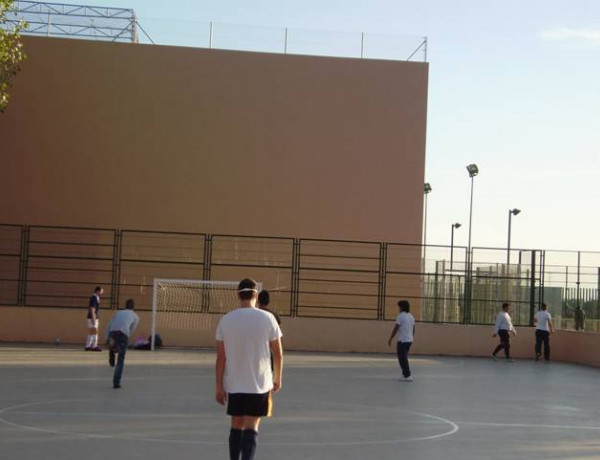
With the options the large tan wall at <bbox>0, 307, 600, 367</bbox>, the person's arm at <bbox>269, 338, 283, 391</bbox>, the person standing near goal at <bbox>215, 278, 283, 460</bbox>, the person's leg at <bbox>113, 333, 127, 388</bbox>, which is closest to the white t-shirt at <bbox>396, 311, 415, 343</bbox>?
the person's leg at <bbox>113, 333, 127, 388</bbox>

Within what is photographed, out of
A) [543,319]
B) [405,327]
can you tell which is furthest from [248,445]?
[543,319]

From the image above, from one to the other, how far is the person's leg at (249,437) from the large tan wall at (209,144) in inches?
948

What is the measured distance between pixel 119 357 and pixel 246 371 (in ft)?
29.6

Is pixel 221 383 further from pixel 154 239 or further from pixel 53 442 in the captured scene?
pixel 154 239

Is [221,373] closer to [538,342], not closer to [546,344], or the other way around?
[538,342]

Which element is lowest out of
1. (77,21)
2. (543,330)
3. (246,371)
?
(543,330)

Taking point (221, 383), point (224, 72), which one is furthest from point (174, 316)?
point (221, 383)

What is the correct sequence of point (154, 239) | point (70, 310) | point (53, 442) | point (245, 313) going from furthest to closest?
point (154, 239), point (70, 310), point (53, 442), point (245, 313)

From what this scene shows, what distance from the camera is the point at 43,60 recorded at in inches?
1323

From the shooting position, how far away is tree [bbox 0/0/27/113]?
91.7 feet

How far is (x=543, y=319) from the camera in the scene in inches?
1201

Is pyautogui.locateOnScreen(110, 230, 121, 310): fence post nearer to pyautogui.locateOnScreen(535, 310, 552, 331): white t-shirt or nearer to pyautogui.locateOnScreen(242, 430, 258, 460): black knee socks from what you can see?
pyautogui.locateOnScreen(535, 310, 552, 331): white t-shirt

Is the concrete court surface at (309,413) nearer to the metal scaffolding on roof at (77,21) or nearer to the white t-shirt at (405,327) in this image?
the white t-shirt at (405,327)

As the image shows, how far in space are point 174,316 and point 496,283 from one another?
33.7 feet
